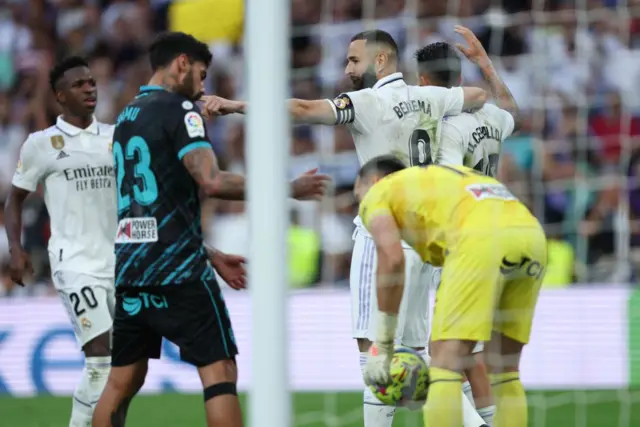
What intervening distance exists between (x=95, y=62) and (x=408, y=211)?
25.2 feet

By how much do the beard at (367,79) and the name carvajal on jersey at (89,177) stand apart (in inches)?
59.3

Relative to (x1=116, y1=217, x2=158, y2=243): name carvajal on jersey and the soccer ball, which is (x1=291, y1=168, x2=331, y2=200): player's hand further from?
the soccer ball

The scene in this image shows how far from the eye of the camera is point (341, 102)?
611 cm

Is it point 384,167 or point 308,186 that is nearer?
point 308,186

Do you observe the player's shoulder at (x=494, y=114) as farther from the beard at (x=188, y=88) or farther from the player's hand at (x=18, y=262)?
the player's hand at (x=18, y=262)

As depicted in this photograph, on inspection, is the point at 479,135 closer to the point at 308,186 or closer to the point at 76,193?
the point at 308,186

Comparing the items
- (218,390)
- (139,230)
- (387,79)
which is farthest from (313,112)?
(218,390)

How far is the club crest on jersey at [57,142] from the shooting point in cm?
702

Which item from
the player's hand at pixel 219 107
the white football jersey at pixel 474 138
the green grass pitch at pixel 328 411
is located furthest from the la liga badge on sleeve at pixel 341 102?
the green grass pitch at pixel 328 411

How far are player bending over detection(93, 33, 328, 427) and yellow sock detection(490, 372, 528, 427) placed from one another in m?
1.20

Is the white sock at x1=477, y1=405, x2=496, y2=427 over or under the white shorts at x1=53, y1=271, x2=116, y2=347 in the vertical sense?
under

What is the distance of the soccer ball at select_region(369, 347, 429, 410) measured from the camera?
5.35m

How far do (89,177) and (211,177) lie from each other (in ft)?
6.65

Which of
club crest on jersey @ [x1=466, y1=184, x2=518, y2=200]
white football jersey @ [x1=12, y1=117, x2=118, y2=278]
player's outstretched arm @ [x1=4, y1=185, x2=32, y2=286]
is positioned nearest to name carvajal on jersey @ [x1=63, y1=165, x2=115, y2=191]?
white football jersey @ [x1=12, y1=117, x2=118, y2=278]
